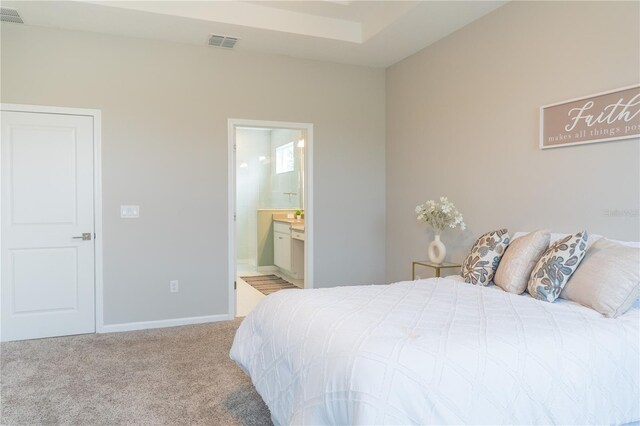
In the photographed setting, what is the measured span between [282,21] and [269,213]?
394 centimetres

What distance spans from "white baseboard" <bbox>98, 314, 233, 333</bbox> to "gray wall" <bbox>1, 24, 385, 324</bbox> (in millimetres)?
48

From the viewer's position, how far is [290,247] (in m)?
6.37

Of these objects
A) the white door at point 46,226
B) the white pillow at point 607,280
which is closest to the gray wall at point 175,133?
the white door at point 46,226

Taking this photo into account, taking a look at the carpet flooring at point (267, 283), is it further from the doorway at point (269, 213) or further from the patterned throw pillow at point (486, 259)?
the patterned throw pillow at point (486, 259)

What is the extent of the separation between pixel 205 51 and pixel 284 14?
884 millimetres

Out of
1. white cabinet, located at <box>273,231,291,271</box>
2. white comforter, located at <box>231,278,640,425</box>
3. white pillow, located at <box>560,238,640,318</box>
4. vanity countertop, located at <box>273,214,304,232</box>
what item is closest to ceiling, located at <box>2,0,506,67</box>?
white pillow, located at <box>560,238,640,318</box>

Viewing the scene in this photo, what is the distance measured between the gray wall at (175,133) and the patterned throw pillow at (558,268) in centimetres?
262

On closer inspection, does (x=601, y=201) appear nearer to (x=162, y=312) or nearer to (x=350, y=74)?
(x=350, y=74)

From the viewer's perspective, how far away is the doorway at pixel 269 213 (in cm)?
632

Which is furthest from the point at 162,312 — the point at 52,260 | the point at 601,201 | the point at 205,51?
the point at 601,201

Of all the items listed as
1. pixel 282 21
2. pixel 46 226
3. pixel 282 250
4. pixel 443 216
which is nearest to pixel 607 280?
pixel 443 216

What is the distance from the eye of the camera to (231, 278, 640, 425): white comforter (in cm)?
146

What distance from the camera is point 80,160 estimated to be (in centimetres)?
390

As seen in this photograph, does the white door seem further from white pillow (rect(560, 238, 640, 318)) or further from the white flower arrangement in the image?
white pillow (rect(560, 238, 640, 318))
